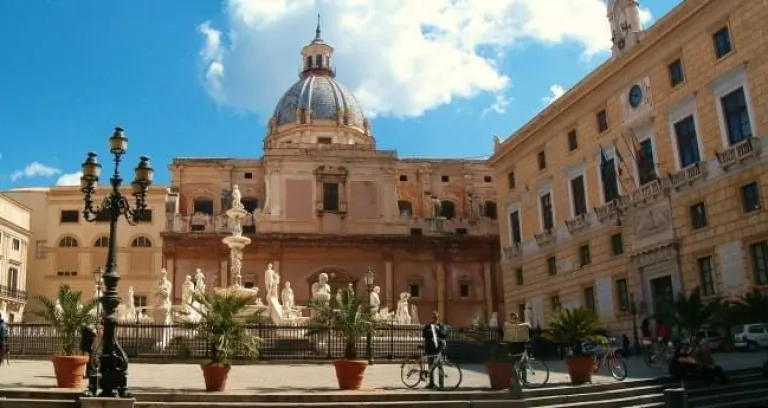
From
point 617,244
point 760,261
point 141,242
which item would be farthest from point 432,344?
point 141,242

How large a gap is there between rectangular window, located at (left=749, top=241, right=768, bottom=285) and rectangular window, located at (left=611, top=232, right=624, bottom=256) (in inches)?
262

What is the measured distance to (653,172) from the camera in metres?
26.8

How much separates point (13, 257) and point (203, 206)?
11.8 m

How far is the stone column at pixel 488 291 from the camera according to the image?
47.1m

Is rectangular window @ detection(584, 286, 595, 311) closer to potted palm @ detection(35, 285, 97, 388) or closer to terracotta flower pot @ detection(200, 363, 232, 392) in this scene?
potted palm @ detection(35, 285, 97, 388)

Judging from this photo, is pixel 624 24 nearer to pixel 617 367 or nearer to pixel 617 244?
pixel 617 244

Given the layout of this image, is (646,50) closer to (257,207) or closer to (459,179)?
(459,179)

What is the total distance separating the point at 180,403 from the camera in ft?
35.2

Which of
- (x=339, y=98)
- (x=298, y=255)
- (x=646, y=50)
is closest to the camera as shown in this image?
(x=646, y=50)

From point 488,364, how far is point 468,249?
3634cm

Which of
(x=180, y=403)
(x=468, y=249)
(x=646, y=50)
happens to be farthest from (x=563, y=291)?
(x=180, y=403)

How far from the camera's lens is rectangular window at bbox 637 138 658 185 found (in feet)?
88.2

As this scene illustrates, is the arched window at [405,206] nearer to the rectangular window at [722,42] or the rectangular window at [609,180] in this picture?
the rectangular window at [609,180]

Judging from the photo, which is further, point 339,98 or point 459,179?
point 339,98
